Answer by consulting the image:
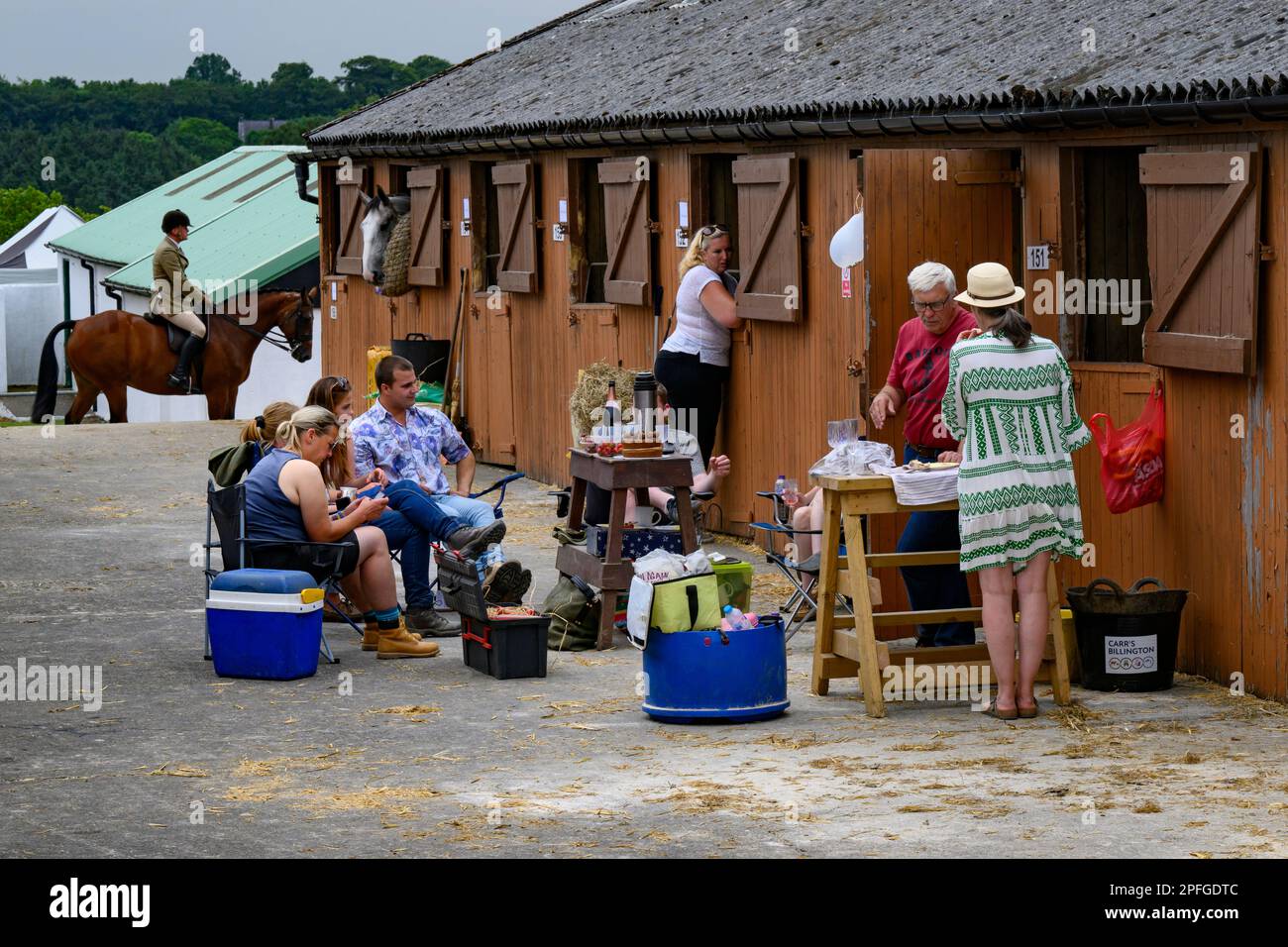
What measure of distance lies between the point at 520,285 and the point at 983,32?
6340mm

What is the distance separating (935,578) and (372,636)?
2706 mm

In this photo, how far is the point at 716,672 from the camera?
8.80m

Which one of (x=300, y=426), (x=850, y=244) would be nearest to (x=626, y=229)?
(x=850, y=244)

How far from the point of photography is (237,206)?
45094 mm

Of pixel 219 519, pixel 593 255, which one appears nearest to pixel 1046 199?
pixel 219 519

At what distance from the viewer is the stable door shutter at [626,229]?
A: 15.6 meters

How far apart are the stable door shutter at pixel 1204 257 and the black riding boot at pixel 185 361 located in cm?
1661

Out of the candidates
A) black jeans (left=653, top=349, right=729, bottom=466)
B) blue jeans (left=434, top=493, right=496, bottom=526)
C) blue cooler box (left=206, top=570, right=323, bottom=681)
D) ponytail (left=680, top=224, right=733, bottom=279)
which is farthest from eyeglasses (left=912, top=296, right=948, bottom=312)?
black jeans (left=653, top=349, right=729, bottom=466)

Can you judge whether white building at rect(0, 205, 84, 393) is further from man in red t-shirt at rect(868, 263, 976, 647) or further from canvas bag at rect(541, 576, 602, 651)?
man in red t-shirt at rect(868, 263, 976, 647)

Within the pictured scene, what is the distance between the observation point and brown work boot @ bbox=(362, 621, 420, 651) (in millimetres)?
10516

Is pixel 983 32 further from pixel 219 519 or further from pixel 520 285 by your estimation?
pixel 520 285

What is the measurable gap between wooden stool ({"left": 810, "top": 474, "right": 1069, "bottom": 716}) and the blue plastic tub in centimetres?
40

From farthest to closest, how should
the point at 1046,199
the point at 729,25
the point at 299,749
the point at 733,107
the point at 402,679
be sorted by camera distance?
the point at 729,25 → the point at 733,107 → the point at 1046,199 → the point at 402,679 → the point at 299,749

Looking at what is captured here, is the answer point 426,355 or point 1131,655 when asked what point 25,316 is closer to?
point 426,355
